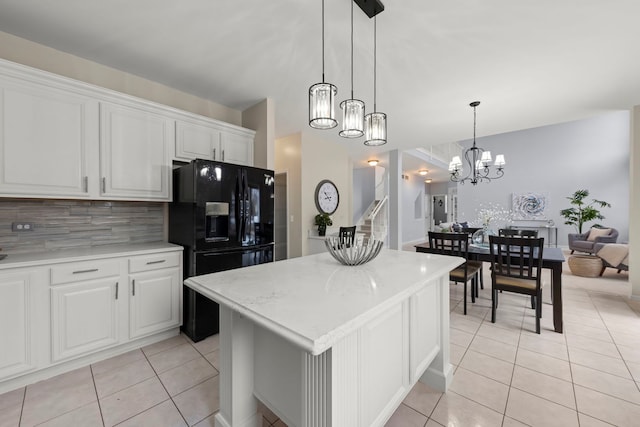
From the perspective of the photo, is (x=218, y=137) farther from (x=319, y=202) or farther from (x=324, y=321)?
(x=324, y=321)

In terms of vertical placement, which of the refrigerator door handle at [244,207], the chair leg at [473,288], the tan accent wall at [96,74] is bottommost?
the chair leg at [473,288]

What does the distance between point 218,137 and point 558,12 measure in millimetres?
3142

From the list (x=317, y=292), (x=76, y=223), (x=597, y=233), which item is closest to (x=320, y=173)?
(x=76, y=223)

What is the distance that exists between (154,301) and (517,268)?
12.5 feet

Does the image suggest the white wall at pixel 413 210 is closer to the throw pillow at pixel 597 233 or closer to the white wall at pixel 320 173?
the white wall at pixel 320 173

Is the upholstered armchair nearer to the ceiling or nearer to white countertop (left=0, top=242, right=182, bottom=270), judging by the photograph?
the ceiling

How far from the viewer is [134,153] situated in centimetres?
248

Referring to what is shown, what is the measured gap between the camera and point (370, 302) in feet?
3.38

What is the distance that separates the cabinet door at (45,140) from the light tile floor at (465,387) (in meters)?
1.46

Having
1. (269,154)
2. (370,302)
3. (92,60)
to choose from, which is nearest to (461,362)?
(370,302)

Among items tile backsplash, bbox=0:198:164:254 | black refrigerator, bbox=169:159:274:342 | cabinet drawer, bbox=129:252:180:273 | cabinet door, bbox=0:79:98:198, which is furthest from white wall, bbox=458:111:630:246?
cabinet door, bbox=0:79:98:198

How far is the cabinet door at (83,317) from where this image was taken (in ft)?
6.48

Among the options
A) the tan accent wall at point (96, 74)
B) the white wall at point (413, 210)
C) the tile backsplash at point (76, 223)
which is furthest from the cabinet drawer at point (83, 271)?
the white wall at point (413, 210)

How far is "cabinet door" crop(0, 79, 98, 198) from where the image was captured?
1.92 metres
